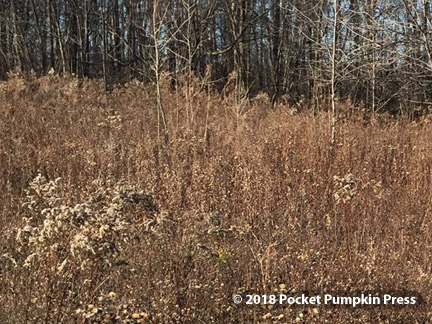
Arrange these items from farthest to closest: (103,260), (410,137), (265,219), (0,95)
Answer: (0,95), (410,137), (265,219), (103,260)

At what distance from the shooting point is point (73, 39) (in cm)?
1778

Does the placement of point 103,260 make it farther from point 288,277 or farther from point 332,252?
point 332,252

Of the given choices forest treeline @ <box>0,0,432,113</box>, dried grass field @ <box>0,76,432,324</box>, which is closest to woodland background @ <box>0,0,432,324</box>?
dried grass field @ <box>0,76,432,324</box>

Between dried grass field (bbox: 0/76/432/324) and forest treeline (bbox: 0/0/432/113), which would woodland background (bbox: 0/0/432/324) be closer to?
dried grass field (bbox: 0/76/432/324)

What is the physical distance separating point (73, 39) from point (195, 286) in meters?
17.7

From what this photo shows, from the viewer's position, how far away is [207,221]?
3016 mm

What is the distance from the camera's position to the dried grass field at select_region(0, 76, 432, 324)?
2.07 metres

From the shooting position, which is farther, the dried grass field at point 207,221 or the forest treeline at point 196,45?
the forest treeline at point 196,45

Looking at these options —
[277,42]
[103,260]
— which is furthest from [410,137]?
[277,42]

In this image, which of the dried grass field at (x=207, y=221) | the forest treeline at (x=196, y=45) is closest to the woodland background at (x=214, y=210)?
the dried grass field at (x=207, y=221)

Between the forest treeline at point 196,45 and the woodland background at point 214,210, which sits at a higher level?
the forest treeline at point 196,45

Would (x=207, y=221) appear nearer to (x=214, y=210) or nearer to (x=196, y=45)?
(x=214, y=210)

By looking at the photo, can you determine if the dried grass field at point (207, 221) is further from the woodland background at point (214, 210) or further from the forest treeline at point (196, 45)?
the forest treeline at point (196, 45)

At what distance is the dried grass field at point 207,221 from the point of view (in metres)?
2.07
